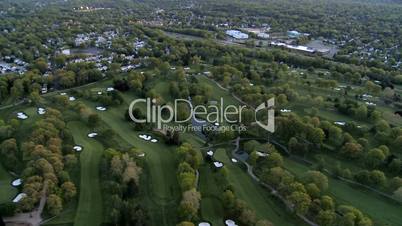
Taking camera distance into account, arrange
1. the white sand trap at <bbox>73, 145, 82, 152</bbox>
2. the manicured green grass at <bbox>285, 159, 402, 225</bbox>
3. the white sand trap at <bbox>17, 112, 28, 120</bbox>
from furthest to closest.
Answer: the white sand trap at <bbox>17, 112, 28, 120</bbox>
the white sand trap at <bbox>73, 145, 82, 152</bbox>
the manicured green grass at <bbox>285, 159, 402, 225</bbox>

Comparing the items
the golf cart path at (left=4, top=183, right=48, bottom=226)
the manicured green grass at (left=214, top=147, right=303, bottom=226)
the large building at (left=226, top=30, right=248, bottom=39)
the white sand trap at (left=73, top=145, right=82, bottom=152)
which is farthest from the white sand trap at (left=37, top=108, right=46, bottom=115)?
the large building at (left=226, top=30, right=248, bottom=39)

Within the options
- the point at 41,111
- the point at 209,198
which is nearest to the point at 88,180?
the point at 209,198

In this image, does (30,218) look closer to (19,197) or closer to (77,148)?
(19,197)

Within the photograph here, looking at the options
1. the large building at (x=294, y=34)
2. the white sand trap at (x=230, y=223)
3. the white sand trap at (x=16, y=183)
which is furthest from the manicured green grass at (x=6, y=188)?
the large building at (x=294, y=34)

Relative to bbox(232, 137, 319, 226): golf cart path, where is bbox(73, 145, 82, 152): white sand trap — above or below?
above

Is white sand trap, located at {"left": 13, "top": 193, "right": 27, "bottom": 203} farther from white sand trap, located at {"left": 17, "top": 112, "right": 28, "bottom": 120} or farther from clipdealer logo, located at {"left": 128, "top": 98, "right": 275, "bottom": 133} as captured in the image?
white sand trap, located at {"left": 17, "top": 112, "right": 28, "bottom": 120}
